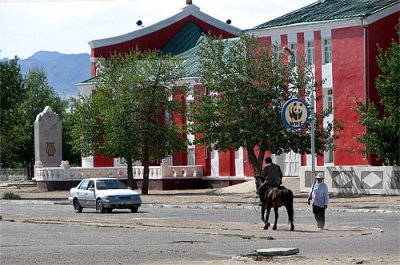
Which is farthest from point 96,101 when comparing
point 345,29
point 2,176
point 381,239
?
point 2,176

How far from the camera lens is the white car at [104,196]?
44094mm

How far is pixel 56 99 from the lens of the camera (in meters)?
123

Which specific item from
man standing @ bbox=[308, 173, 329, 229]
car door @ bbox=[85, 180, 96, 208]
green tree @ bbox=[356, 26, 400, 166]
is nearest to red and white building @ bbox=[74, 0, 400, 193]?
green tree @ bbox=[356, 26, 400, 166]

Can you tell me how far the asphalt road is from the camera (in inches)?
869

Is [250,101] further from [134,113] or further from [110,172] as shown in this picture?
[110,172]

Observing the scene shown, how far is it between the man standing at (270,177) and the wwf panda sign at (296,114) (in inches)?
742

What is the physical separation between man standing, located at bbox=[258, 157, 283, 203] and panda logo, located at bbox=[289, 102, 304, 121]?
19465 mm

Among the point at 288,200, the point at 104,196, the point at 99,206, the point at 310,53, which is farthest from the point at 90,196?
the point at 310,53

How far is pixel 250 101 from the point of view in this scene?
5850 cm

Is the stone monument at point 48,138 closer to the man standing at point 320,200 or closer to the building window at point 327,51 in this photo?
the building window at point 327,51

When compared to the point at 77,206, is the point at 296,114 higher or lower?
higher

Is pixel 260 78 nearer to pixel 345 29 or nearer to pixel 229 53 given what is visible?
pixel 229 53

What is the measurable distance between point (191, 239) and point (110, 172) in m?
50.5

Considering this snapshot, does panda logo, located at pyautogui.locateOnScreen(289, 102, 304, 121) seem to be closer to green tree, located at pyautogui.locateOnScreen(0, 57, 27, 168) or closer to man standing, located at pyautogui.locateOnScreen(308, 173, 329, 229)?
man standing, located at pyautogui.locateOnScreen(308, 173, 329, 229)
